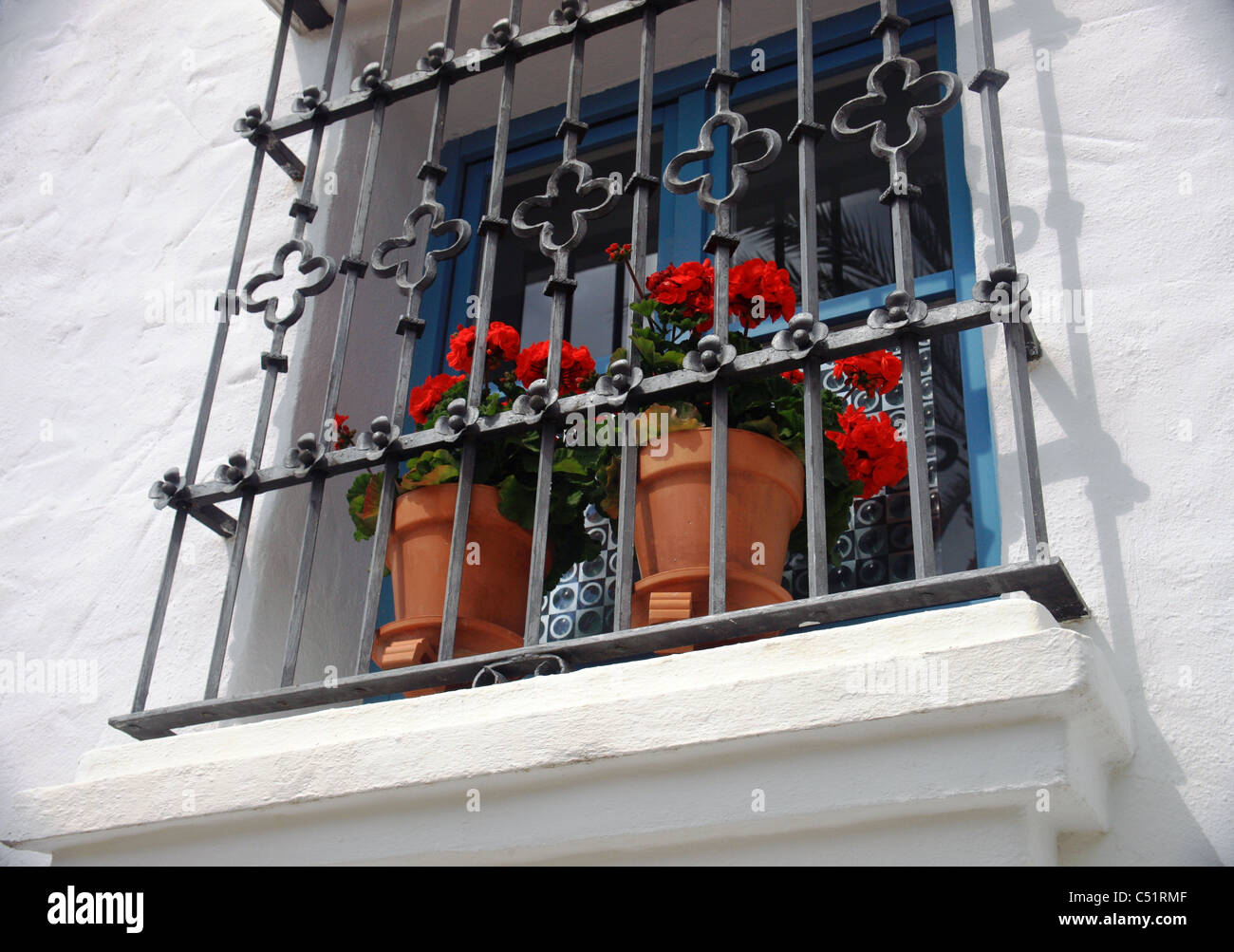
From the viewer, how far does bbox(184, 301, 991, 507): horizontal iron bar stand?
2.25 m

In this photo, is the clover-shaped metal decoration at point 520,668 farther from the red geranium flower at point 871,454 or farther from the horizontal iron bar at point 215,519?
the horizontal iron bar at point 215,519

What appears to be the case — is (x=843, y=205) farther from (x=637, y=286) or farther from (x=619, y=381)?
(x=619, y=381)

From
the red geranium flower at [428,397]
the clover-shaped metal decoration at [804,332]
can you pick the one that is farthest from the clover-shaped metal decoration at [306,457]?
the clover-shaped metal decoration at [804,332]

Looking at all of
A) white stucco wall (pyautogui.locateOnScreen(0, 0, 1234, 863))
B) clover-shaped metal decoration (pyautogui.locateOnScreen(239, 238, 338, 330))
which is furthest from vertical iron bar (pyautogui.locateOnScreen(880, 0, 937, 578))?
clover-shaped metal decoration (pyautogui.locateOnScreen(239, 238, 338, 330))

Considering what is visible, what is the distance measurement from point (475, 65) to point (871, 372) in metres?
1.13

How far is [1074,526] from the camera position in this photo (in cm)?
222

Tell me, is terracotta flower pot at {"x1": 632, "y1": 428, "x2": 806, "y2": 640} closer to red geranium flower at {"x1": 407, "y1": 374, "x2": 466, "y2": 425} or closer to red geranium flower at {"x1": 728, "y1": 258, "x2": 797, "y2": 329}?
red geranium flower at {"x1": 728, "y1": 258, "x2": 797, "y2": 329}

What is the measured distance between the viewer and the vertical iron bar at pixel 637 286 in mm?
2270

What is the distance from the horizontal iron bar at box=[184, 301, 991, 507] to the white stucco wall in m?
0.22

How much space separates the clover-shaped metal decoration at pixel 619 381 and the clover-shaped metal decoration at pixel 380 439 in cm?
44

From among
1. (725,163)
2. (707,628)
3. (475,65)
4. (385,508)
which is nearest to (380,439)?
(385,508)

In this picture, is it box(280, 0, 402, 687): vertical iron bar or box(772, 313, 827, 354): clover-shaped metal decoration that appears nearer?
box(772, 313, 827, 354): clover-shaped metal decoration

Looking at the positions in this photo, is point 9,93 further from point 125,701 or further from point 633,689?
point 633,689
